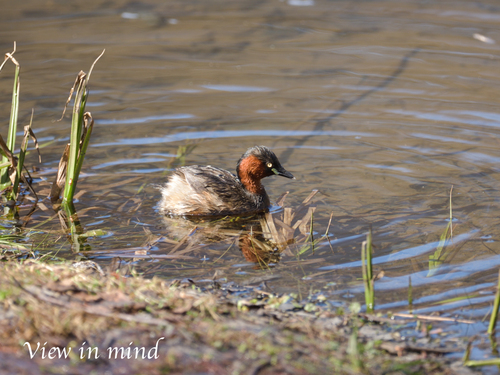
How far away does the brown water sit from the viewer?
5.18 meters

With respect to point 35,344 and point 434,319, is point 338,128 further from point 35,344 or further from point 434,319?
point 35,344

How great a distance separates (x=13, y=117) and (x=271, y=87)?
4.76 meters

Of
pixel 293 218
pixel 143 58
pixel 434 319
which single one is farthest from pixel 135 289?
pixel 143 58

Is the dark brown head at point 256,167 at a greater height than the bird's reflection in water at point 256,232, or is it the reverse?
the dark brown head at point 256,167

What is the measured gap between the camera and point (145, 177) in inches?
278

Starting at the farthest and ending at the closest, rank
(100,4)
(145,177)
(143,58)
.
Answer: (100,4) → (143,58) → (145,177)

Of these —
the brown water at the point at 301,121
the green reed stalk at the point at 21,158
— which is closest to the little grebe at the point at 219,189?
the brown water at the point at 301,121

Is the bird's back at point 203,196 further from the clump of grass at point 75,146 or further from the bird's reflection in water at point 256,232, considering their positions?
the clump of grass at point 75,146

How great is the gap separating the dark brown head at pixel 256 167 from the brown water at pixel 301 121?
1.32ft

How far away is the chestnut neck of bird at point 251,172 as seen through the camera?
657cm

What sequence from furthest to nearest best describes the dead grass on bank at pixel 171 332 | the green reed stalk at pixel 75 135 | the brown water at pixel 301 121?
the green reed stalk at pixel 75 135
the brown water at pixel 301 121
the dead grass on bank at pixel 171 332

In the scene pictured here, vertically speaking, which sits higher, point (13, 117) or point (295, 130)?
point (13, 117)

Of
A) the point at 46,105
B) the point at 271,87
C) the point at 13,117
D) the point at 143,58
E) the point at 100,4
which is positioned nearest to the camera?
the point at 13,117

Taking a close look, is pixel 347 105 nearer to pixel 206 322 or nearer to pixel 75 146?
pixel 75 146
